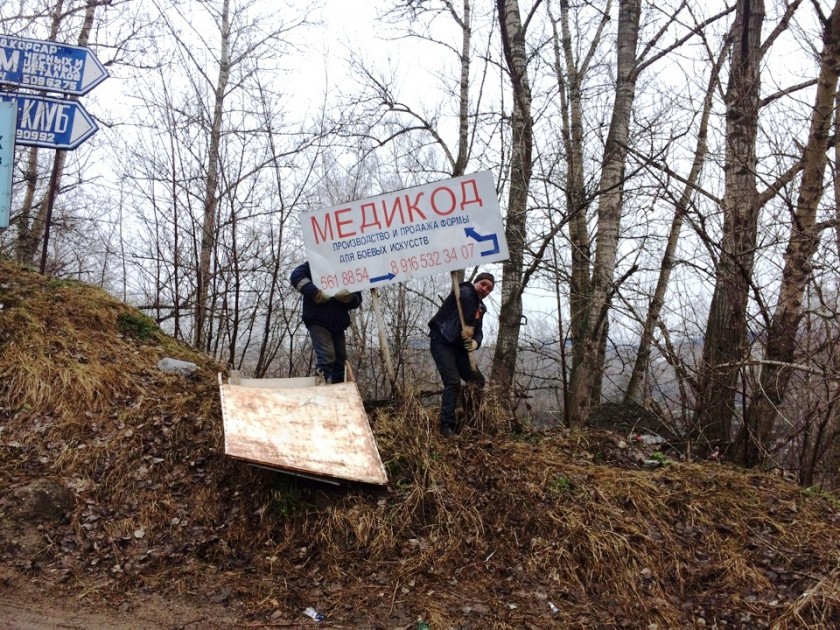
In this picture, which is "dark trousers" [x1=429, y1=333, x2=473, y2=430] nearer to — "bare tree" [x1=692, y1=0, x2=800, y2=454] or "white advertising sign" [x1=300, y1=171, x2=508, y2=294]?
"white advertising sign" [x1=300, y1=171, x2=508, y2=294]

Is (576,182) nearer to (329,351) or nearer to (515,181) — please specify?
(515,181)

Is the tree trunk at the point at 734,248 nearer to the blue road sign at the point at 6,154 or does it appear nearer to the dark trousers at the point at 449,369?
the dark trousers at the point at 449,369

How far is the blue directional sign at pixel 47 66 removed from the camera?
23.9 ft

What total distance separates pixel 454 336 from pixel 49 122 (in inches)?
215

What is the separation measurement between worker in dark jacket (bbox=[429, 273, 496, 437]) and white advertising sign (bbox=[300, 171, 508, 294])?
291 mm

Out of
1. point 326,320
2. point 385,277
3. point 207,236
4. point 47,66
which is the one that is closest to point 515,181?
point 385,277

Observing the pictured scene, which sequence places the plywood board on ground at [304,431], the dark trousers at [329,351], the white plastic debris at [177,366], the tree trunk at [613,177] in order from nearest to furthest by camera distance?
1. the plywood board on ground at [304,431]
2. the dark trousers at [329,351]
3. the white plastic debris at [177,366]
4. the tree trunk at [613,177]

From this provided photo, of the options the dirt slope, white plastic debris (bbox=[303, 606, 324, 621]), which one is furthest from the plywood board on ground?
white plastic debris (bbox=[303, 606, 324, 621])

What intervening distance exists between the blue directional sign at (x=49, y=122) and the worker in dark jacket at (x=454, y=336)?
499cm

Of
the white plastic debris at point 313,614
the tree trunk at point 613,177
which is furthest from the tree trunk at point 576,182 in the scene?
the white plastic debris at point 313,614

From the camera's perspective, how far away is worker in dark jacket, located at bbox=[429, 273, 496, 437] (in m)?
5.65

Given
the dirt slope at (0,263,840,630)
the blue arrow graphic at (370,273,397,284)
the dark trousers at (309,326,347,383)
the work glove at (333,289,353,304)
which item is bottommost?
the dirt slope at (0,263,840,630)

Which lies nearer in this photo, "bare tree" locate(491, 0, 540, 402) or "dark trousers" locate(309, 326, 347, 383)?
"dark trousers" locate(309, 326, 347, 383)

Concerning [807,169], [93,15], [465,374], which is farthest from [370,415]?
[93,15]
